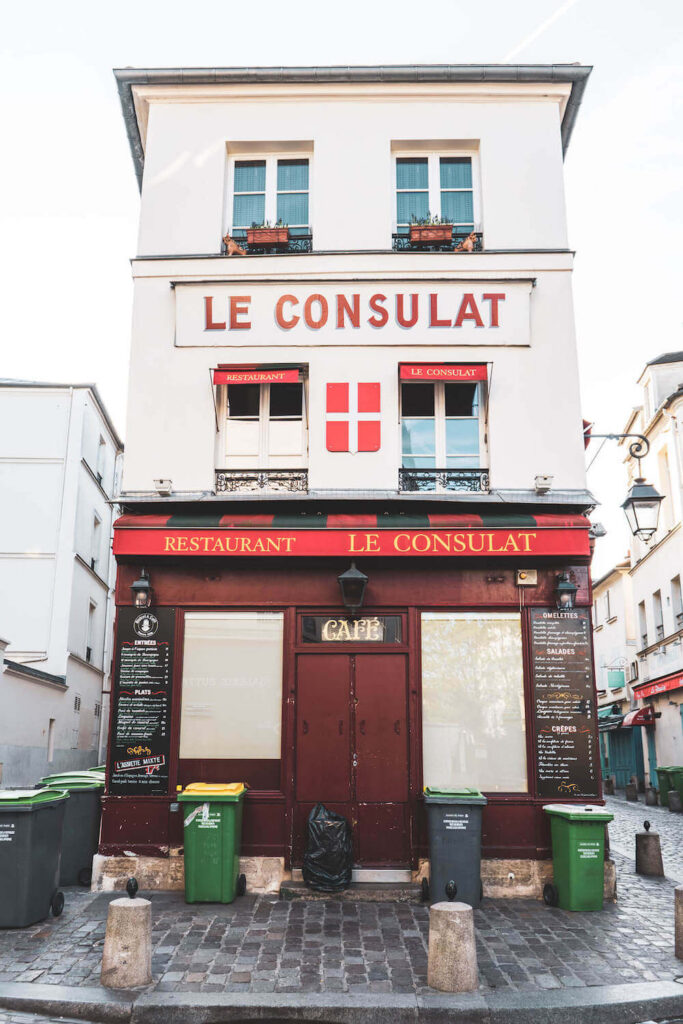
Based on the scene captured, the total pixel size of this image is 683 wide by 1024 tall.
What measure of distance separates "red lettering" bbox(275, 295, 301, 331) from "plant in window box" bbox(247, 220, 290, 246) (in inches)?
33.2

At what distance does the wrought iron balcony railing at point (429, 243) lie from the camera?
37.6 ft

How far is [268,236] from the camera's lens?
11.4m

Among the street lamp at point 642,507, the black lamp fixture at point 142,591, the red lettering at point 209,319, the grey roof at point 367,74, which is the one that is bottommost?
the black lamp fixture at point 142,591

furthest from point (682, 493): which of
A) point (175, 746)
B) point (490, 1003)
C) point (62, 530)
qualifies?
point (490, 1003)

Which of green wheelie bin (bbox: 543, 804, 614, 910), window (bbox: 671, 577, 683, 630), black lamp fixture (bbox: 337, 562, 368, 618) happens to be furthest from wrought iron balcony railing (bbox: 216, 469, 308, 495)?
window (bbox: 671, 577, 683, 630)

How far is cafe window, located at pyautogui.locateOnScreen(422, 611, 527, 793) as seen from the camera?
994cm

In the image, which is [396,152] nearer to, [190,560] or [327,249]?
[327,249]

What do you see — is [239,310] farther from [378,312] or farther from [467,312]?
[467,312]

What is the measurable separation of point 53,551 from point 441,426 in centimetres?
1295

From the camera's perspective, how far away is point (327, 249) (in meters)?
11.4

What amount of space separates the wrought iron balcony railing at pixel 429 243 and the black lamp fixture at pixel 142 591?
5.52 m

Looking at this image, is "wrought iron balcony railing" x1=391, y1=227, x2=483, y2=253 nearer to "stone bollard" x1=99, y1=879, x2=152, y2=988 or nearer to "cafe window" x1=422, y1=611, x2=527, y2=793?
"cafe window" x1=422, y1=611, x2=527, y2=793

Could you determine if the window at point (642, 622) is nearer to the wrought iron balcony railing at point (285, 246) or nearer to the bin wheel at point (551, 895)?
the bin wheel at point (551, 895)

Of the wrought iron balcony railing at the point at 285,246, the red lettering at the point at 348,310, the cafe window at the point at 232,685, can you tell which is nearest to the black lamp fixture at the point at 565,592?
the cafe window at the point at 232,685
